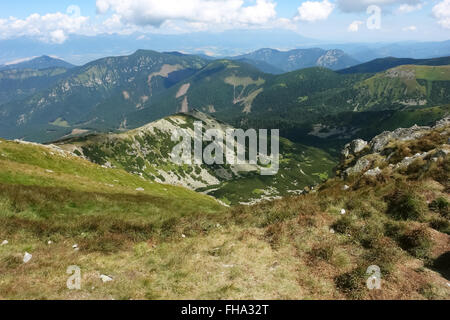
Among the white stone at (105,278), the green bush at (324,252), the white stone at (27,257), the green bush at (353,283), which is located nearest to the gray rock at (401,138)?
the green bush at (324,252)

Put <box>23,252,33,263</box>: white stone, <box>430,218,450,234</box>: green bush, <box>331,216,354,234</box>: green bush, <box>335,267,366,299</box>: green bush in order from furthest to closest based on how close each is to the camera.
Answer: <box>331,216,354,234</box>: green bush → <box>430,218,450,234</box>: green bush → <box>23,252,33,263</box>: white stone → <box>335,267,366,299</box>: green bush

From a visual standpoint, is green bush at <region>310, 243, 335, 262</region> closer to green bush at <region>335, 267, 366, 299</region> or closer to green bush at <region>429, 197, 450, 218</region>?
green bush at <region>335, 267, 366, 299</region>

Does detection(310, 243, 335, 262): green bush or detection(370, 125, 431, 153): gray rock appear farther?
detection(370, 125, 431, 153): gray rock

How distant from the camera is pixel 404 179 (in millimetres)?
24516

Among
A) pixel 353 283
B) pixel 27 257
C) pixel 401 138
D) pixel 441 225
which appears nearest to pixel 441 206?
pixel 441 225

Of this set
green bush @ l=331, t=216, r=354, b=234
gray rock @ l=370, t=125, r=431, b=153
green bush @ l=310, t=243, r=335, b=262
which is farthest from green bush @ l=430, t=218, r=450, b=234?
gray rock @ l=370, t=125, r=431, b=153

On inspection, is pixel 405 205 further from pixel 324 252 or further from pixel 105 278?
pixel 105 278

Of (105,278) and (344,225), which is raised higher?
(344,225)

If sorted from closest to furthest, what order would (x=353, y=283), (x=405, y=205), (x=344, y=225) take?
1. (x=353, y=283)
2. (x=344, y=225)
3. (x=405, y=205)

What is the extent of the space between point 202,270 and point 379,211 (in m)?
13.9

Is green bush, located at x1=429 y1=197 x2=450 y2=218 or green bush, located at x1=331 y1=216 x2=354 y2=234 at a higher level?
green bush, located at x1=429 y1=197 x2=450 y2=218

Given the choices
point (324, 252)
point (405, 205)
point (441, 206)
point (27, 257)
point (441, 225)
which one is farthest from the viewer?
point (405, 205)

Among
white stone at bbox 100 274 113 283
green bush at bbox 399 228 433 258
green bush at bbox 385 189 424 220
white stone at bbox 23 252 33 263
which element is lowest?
white stone at bbox 100 274 113 283
